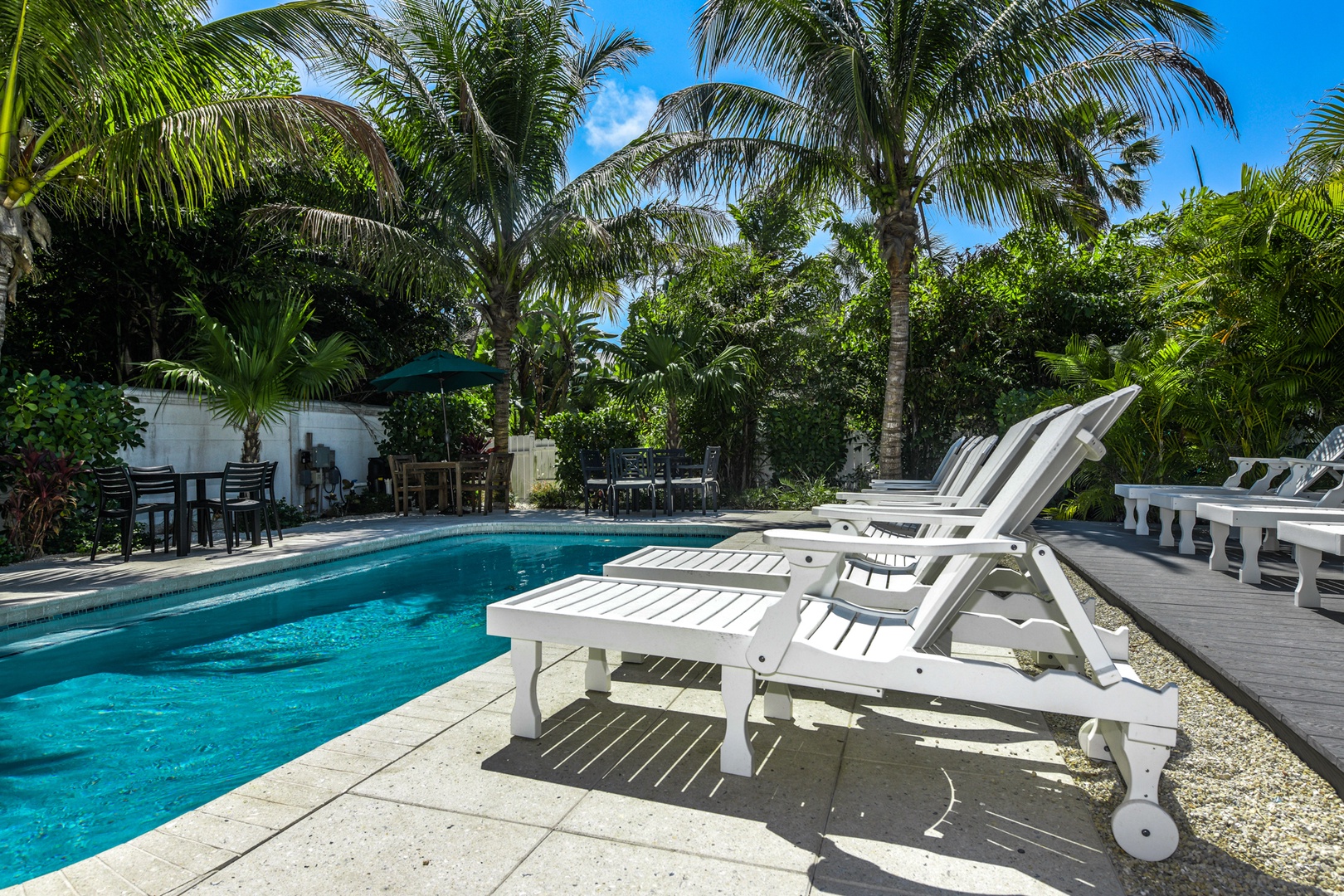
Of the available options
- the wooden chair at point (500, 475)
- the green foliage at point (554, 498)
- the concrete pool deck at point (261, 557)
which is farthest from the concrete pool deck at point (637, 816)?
the green foliage at point (554, 498)

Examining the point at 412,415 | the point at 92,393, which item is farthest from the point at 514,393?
the point at 92,393

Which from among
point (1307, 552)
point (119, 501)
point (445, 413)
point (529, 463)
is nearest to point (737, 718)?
point (1307, 552)

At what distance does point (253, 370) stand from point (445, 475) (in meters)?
3.43

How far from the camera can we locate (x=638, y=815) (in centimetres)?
199

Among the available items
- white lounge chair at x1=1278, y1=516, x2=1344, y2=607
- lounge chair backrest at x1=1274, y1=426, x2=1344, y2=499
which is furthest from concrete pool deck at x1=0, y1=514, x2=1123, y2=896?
lounge chair backrest at x1=1274, y1=426, x2=1344, y2=499

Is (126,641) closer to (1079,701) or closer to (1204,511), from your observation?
(1079,701)

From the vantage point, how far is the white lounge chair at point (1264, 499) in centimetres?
479

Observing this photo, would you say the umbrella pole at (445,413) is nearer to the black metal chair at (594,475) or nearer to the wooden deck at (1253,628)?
the black metal chair at (594,475)

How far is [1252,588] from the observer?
418 cm

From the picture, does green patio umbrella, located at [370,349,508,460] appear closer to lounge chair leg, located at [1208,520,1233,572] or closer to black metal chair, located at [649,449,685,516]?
black metal chair, located at [649,449,685,516]

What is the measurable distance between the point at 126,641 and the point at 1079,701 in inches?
220

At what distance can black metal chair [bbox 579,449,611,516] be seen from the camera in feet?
35.3

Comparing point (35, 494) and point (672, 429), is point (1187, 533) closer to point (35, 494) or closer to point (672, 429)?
point (672, 429)

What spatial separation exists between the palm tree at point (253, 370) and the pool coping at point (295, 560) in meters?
2.30
